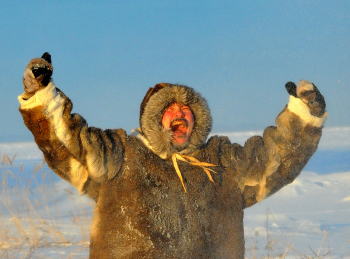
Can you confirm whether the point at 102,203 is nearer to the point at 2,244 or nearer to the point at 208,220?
the point at 208,220

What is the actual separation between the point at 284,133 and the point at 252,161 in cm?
29

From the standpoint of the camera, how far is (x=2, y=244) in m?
4.85

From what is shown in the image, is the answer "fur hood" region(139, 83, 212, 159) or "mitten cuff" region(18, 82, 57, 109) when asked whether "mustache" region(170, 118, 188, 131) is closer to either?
"fur hood" region(139, 83, 212, 159)

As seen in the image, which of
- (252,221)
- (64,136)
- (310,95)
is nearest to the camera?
(64,136)

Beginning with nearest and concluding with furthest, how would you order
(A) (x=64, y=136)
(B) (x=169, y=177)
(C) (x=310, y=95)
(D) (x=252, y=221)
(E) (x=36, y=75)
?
(E) (x=36, y=75)
(A) (x=64, y=136)
(C) (x=310, y=95)
(B) (x=169, y=177)
(D) (x=252, y=221)

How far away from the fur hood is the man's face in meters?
0.03

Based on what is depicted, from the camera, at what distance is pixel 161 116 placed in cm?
296

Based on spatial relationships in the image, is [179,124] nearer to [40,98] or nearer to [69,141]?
[69,141]

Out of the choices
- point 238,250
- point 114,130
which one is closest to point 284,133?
point 238,250

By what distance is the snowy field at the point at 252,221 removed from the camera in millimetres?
4688

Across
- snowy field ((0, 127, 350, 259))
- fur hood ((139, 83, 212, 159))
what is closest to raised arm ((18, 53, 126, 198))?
fur hood ((139, 83, 212, 159))

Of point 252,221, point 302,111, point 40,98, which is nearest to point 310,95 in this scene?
point 302,111

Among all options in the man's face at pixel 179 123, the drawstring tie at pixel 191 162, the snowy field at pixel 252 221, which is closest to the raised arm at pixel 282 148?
the drawstring tie at pixel 191 162

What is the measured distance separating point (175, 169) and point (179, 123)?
0.28 m
